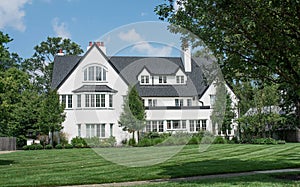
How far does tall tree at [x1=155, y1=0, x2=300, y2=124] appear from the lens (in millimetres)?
10953

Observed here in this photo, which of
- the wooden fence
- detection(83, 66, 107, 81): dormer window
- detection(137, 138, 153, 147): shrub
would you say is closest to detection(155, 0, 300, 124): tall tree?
detection(137, 138, 153, 147): shrub

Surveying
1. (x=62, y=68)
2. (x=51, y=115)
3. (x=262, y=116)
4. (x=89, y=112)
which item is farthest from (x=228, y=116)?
(x=62, y=68)

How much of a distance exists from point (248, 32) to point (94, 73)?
25808mm

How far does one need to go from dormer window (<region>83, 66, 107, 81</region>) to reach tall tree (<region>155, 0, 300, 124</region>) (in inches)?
962

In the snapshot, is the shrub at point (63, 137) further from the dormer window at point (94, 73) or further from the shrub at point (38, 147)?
the dormer window at point (94, 73)

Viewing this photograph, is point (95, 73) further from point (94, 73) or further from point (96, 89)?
point (96, 89)

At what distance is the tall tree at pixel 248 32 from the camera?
10953mm

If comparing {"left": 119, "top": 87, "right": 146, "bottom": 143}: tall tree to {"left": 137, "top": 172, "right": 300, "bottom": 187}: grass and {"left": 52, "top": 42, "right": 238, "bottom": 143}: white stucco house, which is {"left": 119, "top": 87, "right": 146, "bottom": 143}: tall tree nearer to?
{"left": 52, "top": 42, "right": 238, "bottom": 143}: white stucco house

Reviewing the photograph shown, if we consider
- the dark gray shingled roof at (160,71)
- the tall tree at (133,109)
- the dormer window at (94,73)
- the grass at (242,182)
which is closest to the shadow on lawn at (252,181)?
the grass at (242,182)

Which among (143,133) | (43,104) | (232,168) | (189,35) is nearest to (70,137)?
(43,104)

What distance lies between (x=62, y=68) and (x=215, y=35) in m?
36.7

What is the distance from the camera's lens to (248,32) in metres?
11.5

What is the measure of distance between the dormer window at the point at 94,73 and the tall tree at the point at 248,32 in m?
24.4

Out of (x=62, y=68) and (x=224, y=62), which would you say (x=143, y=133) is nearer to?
(x=62, y=68)
